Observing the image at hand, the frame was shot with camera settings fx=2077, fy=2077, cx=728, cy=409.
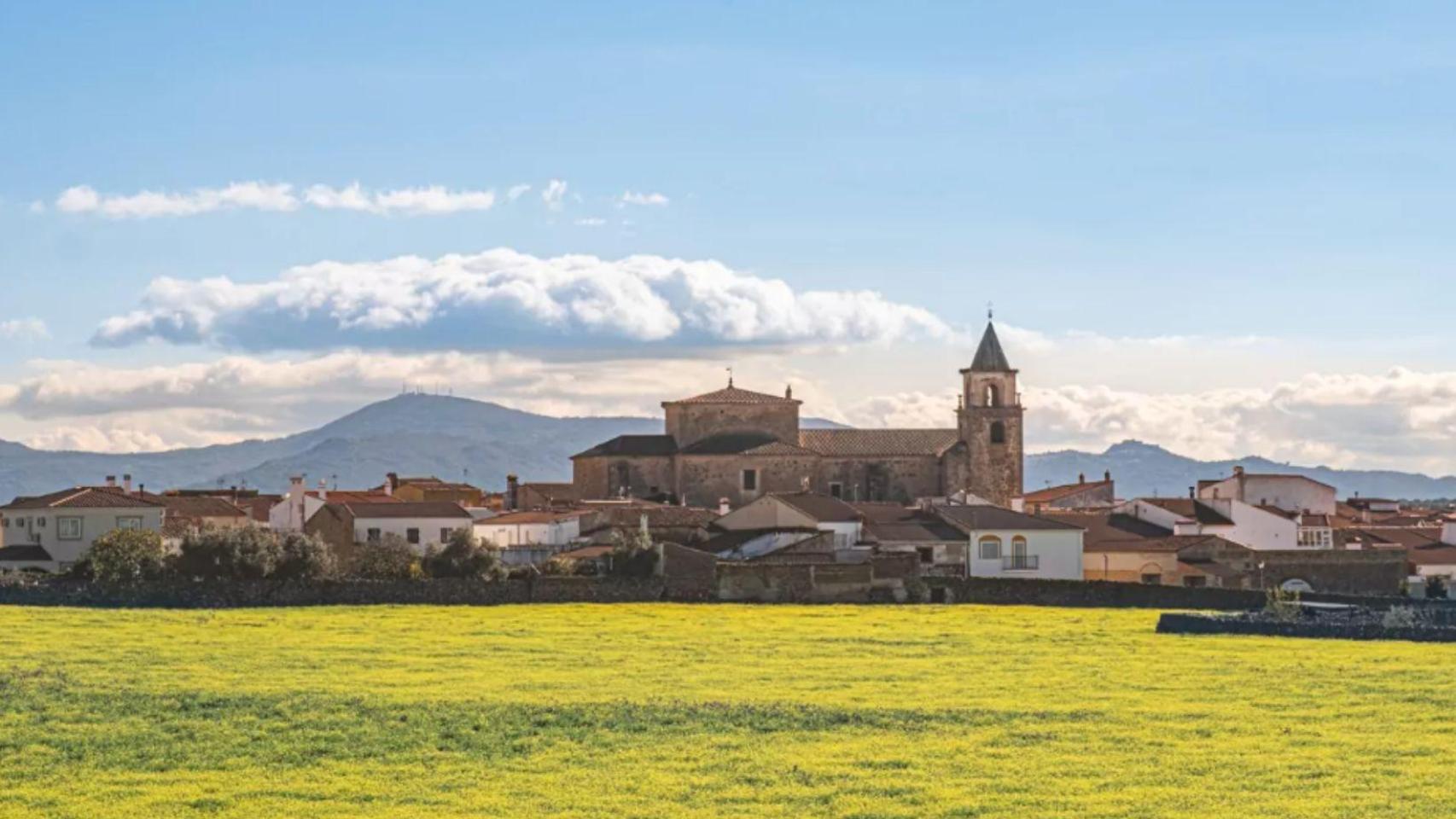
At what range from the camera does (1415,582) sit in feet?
277

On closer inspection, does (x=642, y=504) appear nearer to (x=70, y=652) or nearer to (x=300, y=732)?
(x=70, y=652)

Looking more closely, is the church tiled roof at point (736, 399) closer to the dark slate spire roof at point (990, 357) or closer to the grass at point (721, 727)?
the dark slate spire roof at point (990, 357)

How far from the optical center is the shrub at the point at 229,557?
70.1 meters

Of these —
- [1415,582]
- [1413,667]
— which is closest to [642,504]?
[1415,582]

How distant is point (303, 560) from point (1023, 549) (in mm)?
27144

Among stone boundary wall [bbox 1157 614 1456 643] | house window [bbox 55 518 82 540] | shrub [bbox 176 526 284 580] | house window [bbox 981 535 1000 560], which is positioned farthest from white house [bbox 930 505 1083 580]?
house window [bbox 55 518 82 540]

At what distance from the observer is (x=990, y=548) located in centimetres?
7894

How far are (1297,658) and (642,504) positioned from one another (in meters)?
55.0

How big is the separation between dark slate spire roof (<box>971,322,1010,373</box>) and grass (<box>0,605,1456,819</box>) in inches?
2541

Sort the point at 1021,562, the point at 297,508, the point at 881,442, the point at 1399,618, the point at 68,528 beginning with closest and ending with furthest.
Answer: the point at 1399,618 → the point at 1021,562 → the point at 68,528 → the point at 297,508 → the point at 881,442

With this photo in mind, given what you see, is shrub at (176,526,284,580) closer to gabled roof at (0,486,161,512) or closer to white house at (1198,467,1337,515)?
gabled roof at (0,486,161,512)

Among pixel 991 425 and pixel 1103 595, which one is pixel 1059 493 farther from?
pixel 1103 595

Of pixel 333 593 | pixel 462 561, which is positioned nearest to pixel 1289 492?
pixel 462 561

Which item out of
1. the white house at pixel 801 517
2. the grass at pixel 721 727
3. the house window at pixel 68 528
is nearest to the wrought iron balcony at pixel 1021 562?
the white house at pixel 801 517
